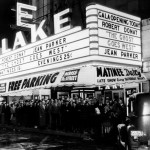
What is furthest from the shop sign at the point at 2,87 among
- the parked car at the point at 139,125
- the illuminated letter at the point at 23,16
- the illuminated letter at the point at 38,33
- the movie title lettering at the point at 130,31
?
the parked car at the point at 139,125

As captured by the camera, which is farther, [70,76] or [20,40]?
[20,40]

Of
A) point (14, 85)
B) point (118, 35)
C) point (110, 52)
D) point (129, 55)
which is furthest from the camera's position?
point (14, 85)

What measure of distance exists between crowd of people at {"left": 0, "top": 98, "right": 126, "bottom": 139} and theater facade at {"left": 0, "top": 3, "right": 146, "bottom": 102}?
118 cm

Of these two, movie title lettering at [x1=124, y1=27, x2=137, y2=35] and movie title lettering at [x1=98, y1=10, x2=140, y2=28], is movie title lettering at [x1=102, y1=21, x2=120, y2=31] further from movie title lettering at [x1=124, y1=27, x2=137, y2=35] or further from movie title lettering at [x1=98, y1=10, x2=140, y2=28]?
movie title lettering at [x1=124, y1=27, x2=137, y2=35]

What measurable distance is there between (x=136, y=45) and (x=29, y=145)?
24.1 feet

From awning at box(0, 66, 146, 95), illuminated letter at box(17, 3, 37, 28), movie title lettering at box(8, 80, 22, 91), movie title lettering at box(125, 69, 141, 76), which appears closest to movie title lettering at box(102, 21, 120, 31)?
awning at box(0, 66, 146, 95)

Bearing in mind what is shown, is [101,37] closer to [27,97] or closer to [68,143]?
[68,143]

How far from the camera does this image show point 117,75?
15008 mm

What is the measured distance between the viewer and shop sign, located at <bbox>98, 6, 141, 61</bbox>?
13.8m

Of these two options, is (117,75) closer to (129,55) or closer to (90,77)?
(129,55)

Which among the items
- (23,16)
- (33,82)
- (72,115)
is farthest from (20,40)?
(72,115)

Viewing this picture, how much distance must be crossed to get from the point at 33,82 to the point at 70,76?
3.27 m

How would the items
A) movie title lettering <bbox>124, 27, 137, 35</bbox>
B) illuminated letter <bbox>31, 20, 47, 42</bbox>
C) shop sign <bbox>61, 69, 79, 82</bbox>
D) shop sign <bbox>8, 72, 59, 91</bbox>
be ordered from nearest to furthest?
movie title lettering <bbox>124, 27, 137, 35</bbox> → shop sign <bbox>61, 69, 79, 82</bbox> → shop sign <bbox>8, 72, 59, 91</bbox> → illuminated letter <bbox>31, 20, 47, 42</bbox>

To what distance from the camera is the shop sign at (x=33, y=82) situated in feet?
54.3
